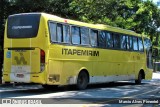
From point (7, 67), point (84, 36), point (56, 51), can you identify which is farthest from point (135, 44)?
point (7, 67)

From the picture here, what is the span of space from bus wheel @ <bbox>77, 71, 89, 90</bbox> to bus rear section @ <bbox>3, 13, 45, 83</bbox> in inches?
114

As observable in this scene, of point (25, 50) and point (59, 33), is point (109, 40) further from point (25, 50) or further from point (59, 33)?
point (25, 50)

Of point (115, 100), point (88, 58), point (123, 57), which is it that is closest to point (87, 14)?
point (123, 57)

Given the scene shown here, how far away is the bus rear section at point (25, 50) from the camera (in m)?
17.2

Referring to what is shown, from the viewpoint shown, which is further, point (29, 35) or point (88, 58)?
point (88, 58)

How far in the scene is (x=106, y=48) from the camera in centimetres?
2195

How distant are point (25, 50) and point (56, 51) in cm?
134

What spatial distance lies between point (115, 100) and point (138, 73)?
39.2ft

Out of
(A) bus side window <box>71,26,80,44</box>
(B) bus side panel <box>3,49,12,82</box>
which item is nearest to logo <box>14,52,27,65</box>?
(B) bus side panel <box>3,49,12,82</box>

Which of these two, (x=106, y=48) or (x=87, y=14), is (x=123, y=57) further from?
(x=87, y=14)

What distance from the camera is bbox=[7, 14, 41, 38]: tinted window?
17.4m

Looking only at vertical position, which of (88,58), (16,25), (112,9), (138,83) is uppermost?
(112,9)

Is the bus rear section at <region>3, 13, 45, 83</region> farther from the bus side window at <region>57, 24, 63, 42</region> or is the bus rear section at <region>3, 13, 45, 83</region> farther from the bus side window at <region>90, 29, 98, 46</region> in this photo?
the bus side window at <region>90, 29, 98, 46</region>

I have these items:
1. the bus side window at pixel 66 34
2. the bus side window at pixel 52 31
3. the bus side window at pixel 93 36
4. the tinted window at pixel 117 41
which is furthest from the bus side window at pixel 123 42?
the bus side window at pixel 52 31
